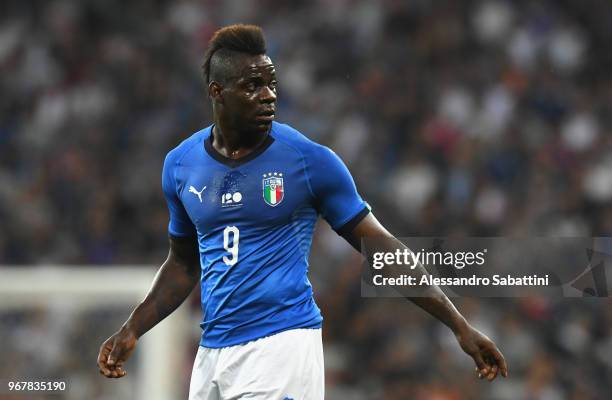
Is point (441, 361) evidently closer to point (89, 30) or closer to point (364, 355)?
point (364, 355)

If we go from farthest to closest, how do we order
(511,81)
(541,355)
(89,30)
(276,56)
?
(89,30) → (276,56) → (511,81) → (541,355)

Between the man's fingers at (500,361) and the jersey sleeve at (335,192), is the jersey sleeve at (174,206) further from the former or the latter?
the man's fingers at (500,361)

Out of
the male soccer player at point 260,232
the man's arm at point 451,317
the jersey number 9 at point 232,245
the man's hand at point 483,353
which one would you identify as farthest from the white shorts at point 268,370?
the man's hand at point 483,353

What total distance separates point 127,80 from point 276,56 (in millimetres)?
1646

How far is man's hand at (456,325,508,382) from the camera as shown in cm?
412

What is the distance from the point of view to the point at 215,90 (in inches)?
173

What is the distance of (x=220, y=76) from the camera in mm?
4367

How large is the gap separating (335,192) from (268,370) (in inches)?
27.1

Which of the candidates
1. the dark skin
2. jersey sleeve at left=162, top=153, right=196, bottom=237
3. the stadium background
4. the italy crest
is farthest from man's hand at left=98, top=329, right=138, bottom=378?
the stadium background

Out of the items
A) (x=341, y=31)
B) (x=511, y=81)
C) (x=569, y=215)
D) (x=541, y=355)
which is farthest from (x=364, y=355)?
(x=341, y=31)

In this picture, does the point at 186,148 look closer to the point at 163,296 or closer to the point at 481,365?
the point at 163,296

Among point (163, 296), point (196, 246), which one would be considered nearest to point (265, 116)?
point (196, 246)

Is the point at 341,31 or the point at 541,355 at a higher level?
the point at 341,31

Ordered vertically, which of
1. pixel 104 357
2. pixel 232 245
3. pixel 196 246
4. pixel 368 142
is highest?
pixel 232 245
